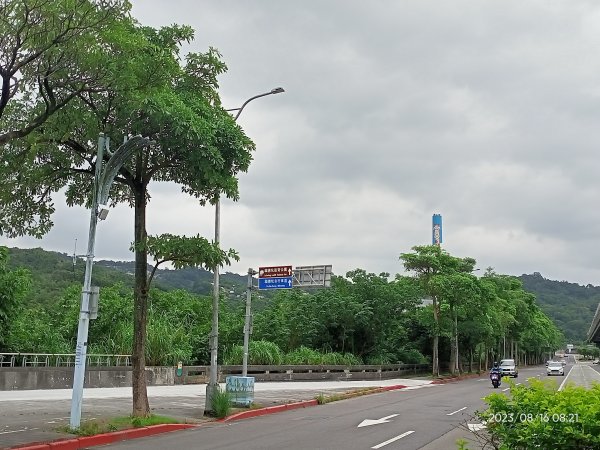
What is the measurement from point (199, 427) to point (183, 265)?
4.22 meters

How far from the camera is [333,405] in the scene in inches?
917

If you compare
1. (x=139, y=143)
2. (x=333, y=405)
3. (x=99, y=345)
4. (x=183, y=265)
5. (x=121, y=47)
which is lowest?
(x=333, y=405)

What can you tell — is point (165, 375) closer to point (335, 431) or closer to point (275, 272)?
point (275, 272)

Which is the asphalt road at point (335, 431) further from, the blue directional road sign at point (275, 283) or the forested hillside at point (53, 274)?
the forested hillside at point (53, 274)

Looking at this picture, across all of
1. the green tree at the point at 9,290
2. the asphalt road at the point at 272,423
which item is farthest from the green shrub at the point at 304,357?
the green tree at the point at 9,290

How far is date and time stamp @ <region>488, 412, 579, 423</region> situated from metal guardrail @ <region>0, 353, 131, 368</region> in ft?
59.8

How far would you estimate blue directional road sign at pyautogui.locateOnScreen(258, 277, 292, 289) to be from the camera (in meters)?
21.2

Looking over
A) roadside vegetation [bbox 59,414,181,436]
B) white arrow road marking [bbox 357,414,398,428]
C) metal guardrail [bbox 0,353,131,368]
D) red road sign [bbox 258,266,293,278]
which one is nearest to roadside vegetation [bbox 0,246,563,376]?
metal guardrail [bbox 0,353,131,368]

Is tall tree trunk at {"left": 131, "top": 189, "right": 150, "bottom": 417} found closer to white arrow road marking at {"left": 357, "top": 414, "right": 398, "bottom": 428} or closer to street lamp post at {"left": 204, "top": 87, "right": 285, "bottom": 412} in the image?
street lamp post at {"left": 204, "top": 87, "right": 285, "bottom": 412}

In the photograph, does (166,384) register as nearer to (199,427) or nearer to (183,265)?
(199,427)

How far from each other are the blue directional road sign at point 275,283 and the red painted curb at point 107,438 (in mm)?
6894

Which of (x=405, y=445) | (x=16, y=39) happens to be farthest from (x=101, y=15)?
(x=405, y=445)

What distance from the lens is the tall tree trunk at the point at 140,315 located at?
14.4 m

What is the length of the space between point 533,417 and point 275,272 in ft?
51.0
